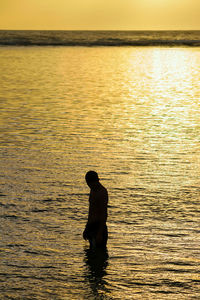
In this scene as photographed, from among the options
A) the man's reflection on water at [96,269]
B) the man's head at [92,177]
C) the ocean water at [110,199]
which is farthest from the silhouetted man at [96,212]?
the ocean water at [110,199]

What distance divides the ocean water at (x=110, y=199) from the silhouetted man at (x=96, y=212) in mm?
293

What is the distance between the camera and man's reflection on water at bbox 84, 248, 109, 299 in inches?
284

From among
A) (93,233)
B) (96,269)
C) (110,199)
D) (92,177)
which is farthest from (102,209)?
(110,199)

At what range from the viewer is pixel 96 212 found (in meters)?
7.88

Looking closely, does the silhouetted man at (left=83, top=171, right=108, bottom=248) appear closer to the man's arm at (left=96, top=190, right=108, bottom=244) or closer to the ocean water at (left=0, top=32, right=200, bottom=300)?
the man's arm at (left=96, top=190, right=108, bottom=244)

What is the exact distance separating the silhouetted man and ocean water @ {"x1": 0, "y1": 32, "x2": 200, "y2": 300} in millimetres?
293

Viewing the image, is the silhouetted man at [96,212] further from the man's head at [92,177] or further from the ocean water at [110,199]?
the ocean water at [110,199]

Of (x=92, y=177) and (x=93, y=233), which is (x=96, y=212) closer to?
(x=93, y=233)

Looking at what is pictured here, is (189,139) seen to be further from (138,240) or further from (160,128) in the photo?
(138,240)

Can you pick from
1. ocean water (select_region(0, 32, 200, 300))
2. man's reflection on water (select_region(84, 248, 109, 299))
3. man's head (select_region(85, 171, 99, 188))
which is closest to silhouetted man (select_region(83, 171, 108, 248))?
man's head (select_region(85, 171, 99, 188))

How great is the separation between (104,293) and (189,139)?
10.6m

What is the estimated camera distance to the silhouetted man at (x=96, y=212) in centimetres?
766

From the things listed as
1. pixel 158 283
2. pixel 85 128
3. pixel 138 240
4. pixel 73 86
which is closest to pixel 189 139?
pixel 85 128

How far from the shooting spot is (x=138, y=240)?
28.8 ft
